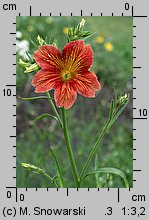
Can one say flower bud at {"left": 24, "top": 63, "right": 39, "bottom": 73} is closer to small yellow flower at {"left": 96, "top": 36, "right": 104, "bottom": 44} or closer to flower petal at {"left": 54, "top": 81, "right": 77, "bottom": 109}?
flower petal at {"left": 54, "top": 81, "right": 77, "bottom": 109}

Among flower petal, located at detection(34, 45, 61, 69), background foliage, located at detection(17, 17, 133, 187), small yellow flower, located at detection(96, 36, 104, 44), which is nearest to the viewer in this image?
flower petal, located at detection(34, 45, 61, 69)

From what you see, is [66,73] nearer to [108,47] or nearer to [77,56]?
[77,56]

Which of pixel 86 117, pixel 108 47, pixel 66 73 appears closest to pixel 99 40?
pixel 108 47

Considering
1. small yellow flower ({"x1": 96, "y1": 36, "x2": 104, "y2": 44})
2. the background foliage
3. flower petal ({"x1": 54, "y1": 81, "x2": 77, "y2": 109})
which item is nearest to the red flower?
flower petal ({"x1": 54, "y1": 81, "x2": 77, "y2": 109})

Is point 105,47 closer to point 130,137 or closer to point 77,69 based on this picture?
point 130,137

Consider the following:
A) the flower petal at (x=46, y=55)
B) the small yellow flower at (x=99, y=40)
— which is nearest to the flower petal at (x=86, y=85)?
the flower petal at (x=46, y=55)

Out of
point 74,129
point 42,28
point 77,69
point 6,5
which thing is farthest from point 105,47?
point 77,69
